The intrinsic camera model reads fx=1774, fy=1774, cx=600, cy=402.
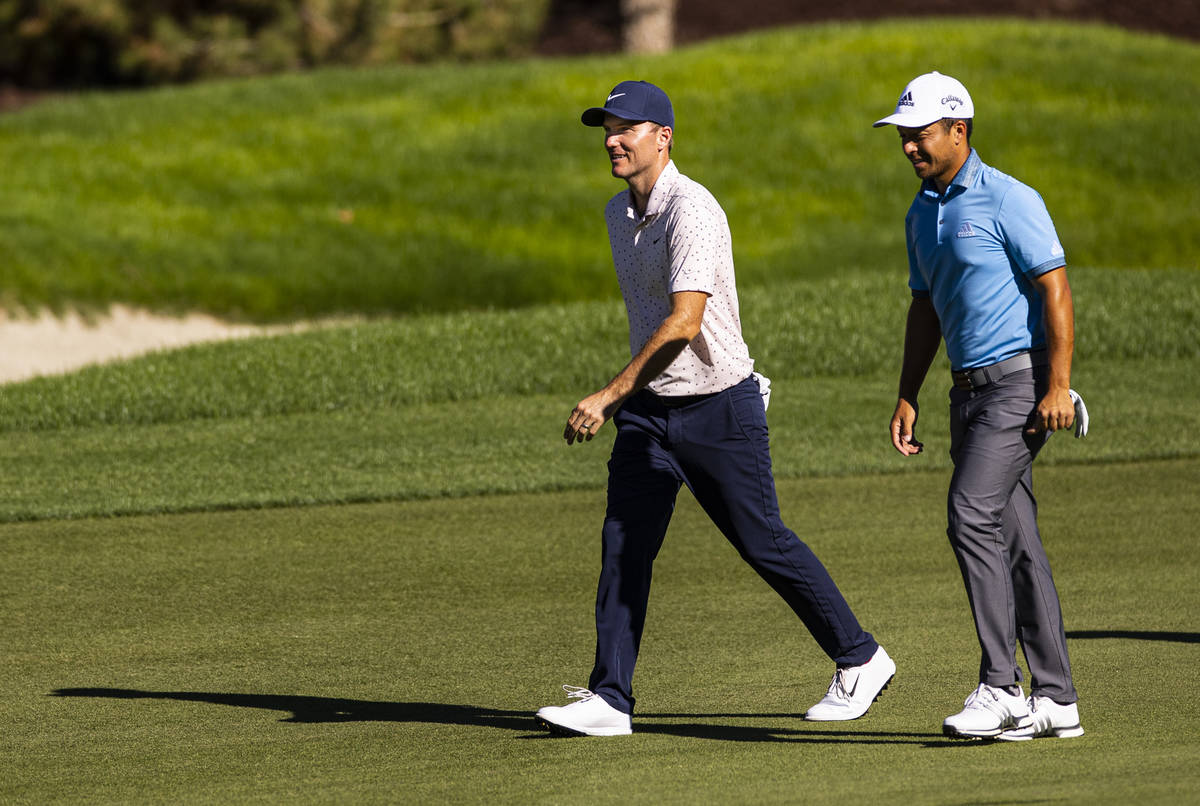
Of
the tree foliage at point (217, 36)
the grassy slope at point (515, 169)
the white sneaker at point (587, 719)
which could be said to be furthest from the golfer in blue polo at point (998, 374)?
the tree foliage at point (217, 36)

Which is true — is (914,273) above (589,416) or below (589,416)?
above

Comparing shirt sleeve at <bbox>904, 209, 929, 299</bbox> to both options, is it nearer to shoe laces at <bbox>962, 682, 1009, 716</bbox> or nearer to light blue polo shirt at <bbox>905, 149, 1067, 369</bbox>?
light blue polo shirt at <bbox>905, 149, 1067, 369</bbox>

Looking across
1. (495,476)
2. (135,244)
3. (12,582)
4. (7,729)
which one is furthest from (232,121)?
(7,729)

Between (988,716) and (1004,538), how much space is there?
24.4 inches

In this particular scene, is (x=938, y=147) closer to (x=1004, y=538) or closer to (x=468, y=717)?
(x=1004, y=538)

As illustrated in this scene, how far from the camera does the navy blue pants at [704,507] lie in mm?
5641

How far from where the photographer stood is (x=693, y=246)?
5438 mm

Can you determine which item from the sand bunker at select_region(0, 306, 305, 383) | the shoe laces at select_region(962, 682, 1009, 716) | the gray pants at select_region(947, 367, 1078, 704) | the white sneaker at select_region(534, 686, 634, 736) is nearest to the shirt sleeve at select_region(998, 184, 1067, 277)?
the gray pants at select_region(947, 367, 1078, 704)

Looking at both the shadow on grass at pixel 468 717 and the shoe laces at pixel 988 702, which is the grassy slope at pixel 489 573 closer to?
the shadow on grass at pixel 468 717

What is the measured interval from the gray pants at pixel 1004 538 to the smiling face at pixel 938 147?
0.68 meters

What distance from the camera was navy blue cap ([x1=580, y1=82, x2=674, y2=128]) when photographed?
18.1ft

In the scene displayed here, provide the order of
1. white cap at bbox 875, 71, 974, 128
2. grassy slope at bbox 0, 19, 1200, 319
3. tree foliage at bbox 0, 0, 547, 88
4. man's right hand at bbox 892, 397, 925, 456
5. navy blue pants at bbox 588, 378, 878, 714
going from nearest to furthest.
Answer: white cap at bbox 875, 71, 974, 128 < navy blue pants at bbox 588, 378, 878, 714 < man's right hand at bbox 892, 397, 925, 456 < grassy slope at bbox 0, 19, 1200, 319 < tree foliage at bbox 0, 0, 547, 88

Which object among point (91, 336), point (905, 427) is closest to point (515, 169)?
point (91, 336)

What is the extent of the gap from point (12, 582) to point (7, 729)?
2744 millimetres
